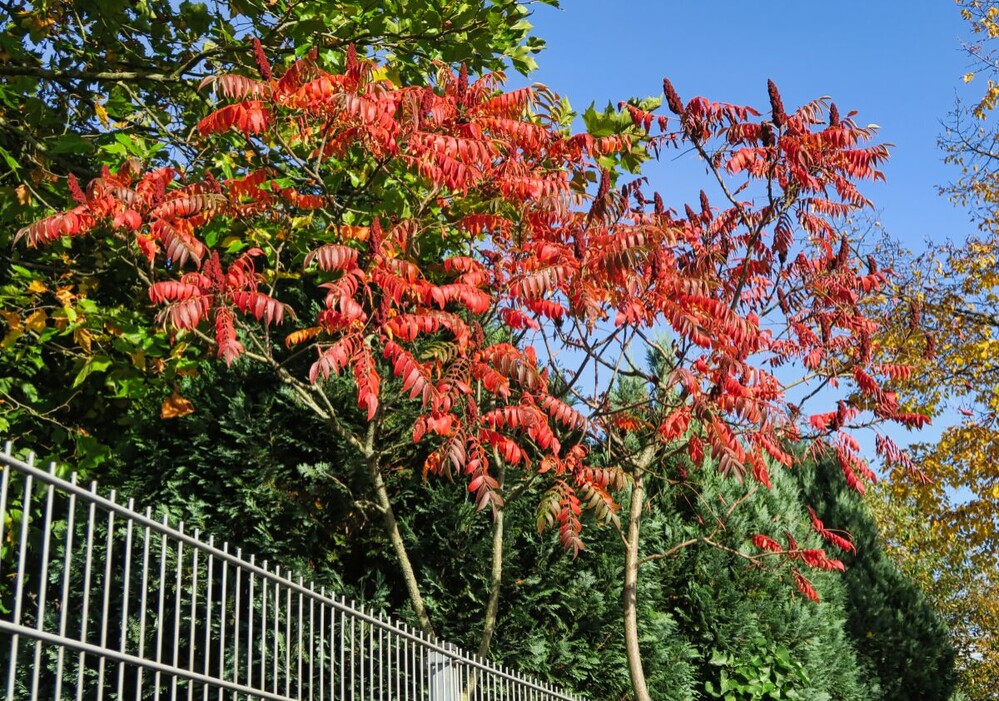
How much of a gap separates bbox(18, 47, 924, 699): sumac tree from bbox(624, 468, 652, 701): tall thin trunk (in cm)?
2

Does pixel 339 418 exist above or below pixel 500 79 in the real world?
below

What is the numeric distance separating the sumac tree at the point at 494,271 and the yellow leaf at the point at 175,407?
0.54 metres

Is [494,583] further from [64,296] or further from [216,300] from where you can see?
[64,296]

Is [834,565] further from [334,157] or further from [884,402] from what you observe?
[334,157]

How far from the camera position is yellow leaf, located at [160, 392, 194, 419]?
8.95 m

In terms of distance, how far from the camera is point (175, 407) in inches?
354

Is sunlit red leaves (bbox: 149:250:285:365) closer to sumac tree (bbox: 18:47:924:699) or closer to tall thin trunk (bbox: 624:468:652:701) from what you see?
sumac tree (bbox: 18:47:924:699)

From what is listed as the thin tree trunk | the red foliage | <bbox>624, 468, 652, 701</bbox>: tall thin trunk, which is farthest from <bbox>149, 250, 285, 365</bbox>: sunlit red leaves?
<bbox>624, 468, 652, 701</bbox>: tall thin trunk

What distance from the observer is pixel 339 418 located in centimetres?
905

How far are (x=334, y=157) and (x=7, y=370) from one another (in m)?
3.91

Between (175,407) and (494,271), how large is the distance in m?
3.00

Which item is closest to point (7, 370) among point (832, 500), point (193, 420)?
point (193, 420)

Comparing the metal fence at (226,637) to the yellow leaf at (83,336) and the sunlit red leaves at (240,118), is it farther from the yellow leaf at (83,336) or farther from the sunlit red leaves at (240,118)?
the sunlit red leaves at (240,118)

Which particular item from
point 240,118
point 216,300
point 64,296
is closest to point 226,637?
point 216,300
